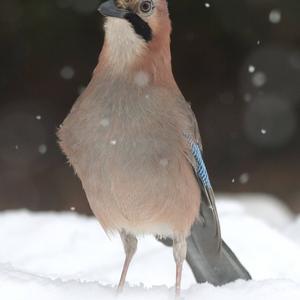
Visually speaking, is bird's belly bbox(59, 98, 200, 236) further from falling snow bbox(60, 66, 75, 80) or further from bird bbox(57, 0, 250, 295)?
falling snow bbox(60, 66, 75, 80)

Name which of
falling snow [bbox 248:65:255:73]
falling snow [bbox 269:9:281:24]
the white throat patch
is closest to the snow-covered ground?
the white throat patch

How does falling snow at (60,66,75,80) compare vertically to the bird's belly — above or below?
below

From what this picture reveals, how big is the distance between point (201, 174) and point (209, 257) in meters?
0.45

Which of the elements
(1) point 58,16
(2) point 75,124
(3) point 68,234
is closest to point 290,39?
(1) point 58,16

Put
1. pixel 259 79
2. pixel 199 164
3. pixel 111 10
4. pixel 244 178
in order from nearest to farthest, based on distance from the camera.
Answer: pixel 111 10
pixel 199 164
pixel 244 178
pixel 259 79

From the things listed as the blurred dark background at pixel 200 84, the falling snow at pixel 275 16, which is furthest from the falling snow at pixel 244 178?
the falling snow at pixel 275 16

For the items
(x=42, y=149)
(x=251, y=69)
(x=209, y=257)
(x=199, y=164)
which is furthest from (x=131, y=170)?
(x=251, y=69)

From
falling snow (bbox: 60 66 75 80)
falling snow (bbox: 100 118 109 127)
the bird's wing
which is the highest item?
falling snow (bbox: 100 118 109 127)

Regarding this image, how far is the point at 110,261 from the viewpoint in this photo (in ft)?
15.4

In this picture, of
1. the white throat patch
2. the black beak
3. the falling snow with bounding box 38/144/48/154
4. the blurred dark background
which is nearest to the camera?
the black beak

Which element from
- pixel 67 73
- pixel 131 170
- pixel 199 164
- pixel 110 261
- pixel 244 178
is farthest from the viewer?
pixel 67 73

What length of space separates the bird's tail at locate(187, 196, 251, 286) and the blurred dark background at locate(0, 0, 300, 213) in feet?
15.6

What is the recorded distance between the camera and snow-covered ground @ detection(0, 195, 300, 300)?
11.1ft

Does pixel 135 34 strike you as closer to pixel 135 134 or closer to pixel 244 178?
pixel 135 134
